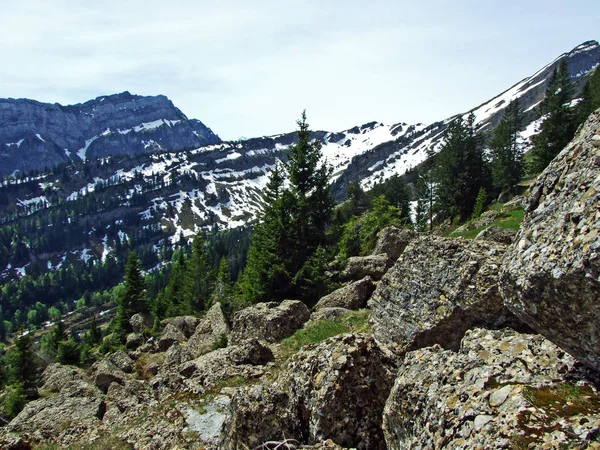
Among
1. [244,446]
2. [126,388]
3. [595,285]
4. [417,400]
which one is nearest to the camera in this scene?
[595,285]

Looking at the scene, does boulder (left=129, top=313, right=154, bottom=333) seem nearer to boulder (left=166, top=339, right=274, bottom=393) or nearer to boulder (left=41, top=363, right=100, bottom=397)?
boulder (left=41, top=363, right=100, bottom=397)

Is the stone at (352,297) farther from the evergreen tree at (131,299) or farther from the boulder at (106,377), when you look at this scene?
the evergreen tree at (131,299)

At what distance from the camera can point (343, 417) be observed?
27.5 ft

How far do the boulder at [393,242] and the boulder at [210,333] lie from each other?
12955mm

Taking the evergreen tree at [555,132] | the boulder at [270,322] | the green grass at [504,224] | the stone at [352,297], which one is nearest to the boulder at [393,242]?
the green grass at [504,224]

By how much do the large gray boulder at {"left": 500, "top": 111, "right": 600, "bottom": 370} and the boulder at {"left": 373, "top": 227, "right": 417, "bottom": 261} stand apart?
21.4m

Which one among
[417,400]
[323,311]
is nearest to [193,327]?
[323,311]

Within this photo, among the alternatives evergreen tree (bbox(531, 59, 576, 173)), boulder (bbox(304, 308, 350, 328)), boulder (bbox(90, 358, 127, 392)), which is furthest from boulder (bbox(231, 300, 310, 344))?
evergreen tree (bbox(531, 59, 576, 173))

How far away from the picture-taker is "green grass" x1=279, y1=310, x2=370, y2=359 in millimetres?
16938

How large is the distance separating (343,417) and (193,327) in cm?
3010

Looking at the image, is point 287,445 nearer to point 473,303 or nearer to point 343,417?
point 343,417

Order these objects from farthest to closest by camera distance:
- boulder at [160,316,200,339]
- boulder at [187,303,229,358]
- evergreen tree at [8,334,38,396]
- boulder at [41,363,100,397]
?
evergreen tree at [8,334,38,396] < boulder at [160,316,200,339] < boulder at [187,303,229,358] < boulder at [41,363,100,397]

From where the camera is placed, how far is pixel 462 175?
6594cm

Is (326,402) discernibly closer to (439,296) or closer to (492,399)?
(492,399)
